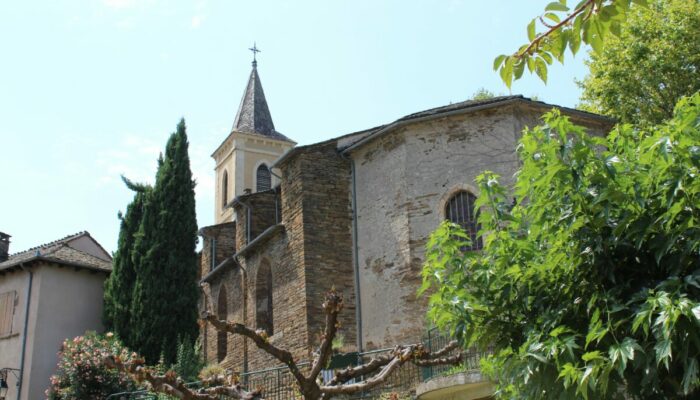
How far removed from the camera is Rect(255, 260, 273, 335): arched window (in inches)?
905

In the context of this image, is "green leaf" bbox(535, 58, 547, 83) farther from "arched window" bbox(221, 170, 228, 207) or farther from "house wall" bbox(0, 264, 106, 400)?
"arched window" bbox(221, 170, 228, 207)

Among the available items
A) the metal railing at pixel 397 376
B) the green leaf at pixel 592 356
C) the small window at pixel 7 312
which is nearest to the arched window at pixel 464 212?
the metal railing at pixel 397 376

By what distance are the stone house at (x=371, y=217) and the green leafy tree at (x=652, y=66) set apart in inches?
222

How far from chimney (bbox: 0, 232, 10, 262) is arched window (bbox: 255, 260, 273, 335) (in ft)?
38.8

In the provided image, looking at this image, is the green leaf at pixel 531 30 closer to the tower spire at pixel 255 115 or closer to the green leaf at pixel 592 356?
the green leaf at pixel 592 356

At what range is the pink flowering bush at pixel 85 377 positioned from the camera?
20.3 m

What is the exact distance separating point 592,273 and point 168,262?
62.2 ft

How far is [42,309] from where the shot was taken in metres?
23.8

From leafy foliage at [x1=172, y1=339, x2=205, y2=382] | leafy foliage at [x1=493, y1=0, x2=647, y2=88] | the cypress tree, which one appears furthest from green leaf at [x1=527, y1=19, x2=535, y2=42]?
the cypress tree

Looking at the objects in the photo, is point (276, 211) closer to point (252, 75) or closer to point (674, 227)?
point (674, 227)

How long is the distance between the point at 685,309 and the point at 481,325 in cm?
239

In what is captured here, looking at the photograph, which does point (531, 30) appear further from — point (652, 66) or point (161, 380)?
point (652, 66)

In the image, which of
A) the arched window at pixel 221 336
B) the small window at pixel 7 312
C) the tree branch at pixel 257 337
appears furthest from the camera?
the arched window at pixel 221 336

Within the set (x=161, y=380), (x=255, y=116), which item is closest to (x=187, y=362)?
(x=161, y=380)
